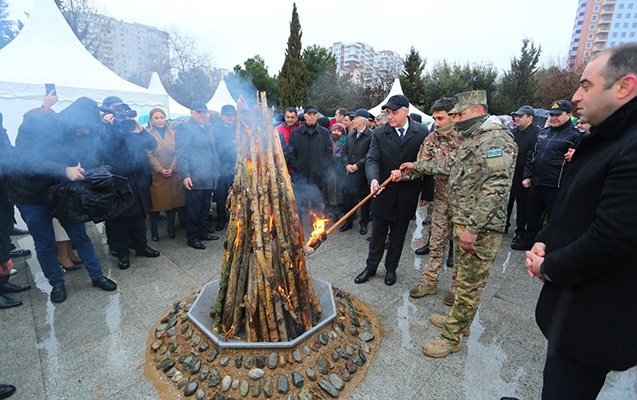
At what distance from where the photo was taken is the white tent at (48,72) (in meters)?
6.46

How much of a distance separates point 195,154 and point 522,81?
27568 mm

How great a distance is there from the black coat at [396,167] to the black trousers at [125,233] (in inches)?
147

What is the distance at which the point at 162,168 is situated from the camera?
552cm

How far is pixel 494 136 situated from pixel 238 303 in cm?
275

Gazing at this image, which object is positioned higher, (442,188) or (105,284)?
(442,188)

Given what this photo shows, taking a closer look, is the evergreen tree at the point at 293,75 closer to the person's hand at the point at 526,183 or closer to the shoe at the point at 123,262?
the person's hand at the point at 526,183

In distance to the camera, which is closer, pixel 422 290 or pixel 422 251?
pixel 422 290

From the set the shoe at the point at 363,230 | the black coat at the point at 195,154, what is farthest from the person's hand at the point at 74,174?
the shoe at the point at 363,230

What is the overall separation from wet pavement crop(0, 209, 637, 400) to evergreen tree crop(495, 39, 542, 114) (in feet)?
81.0

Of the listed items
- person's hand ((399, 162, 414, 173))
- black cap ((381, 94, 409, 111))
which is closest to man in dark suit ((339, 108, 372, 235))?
black cap ((381, 94, 409, 111))

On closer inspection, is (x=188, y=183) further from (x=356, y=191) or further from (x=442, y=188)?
(x=442, y=188)

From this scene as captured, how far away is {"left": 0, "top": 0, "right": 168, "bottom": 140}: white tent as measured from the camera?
646 centimetres

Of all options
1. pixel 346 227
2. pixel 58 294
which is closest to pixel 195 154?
pixel 58 294

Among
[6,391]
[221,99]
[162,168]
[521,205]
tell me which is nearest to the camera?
[6,391]
